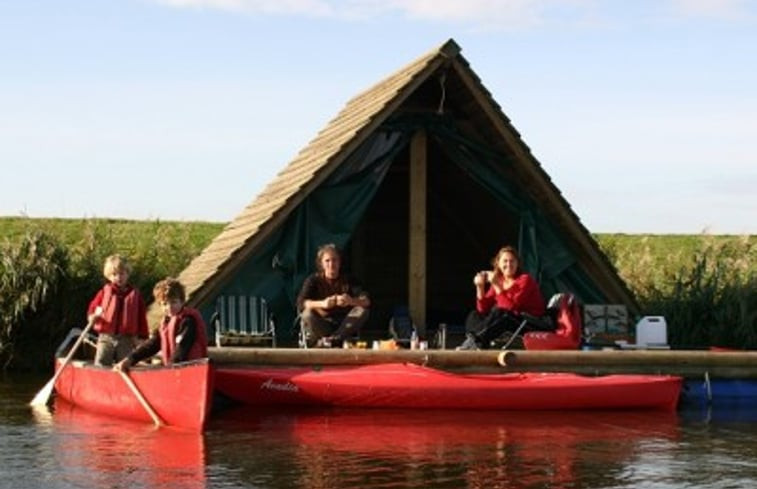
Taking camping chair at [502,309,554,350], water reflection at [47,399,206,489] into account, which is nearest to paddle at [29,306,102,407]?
water reflection at [47,399,206,489]

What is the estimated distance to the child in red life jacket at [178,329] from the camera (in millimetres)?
12938

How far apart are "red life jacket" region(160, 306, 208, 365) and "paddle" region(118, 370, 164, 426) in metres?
0.34

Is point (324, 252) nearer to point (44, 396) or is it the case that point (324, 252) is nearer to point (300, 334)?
point (300, 334)

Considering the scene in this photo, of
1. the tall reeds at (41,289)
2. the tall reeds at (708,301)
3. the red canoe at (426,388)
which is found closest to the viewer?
the red canoe at (426,388)

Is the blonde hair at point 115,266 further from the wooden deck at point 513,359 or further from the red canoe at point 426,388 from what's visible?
the red canoe at point 426,388

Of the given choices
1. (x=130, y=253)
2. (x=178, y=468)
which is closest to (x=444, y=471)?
(x=178, y=468)

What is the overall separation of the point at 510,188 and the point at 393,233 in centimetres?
298

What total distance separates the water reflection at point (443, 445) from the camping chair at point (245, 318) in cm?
187

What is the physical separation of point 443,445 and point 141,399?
9.41 ft

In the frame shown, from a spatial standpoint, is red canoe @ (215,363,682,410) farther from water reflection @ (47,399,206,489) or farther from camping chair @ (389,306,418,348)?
camping chair @ (389,306,418,348)

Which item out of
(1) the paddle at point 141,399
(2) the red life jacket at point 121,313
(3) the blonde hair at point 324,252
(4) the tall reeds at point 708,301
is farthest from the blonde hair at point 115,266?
(4) the tall reeds at point 708,301

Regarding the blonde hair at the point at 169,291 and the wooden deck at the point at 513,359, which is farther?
the wooden deck at the point at 513,359

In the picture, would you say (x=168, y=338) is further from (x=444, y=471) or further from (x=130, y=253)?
(x=130, y=253)

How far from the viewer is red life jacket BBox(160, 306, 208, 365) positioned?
42.7 feet
